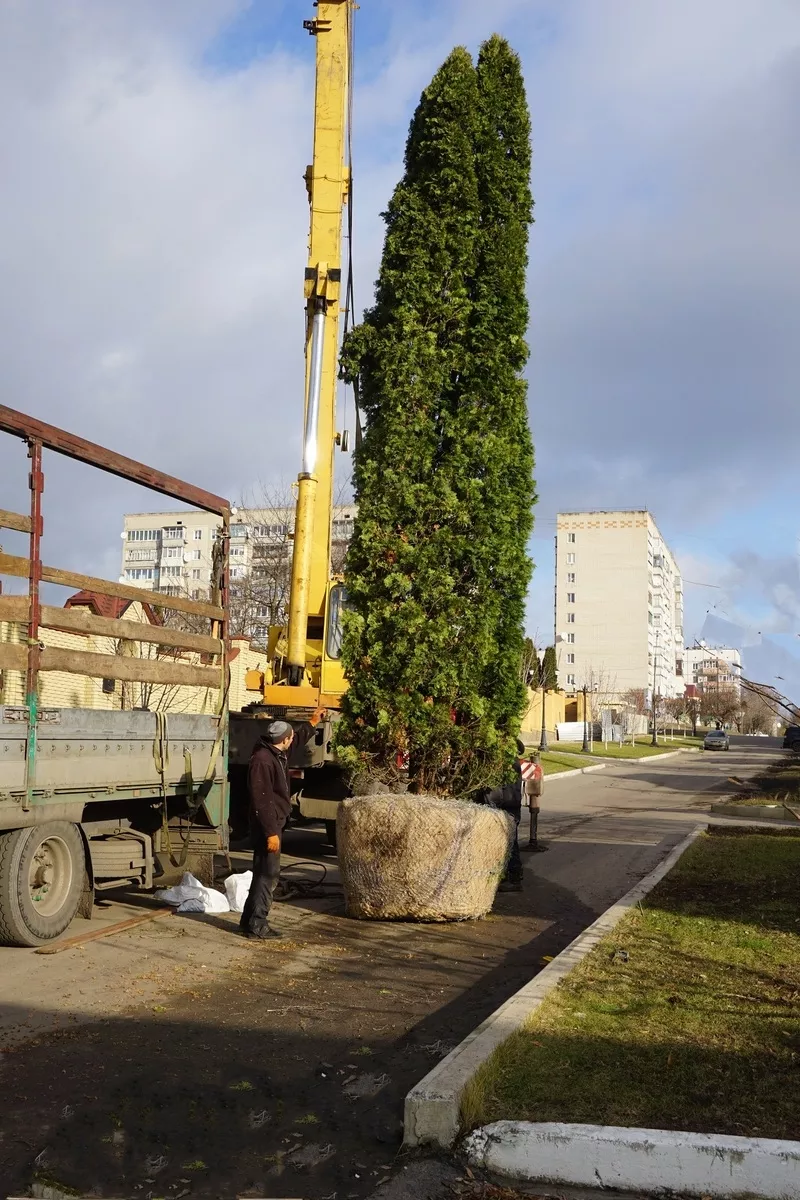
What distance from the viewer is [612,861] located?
13594mm

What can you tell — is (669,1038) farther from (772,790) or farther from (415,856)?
(772,790)

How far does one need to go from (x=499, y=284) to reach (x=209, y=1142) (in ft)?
26.4

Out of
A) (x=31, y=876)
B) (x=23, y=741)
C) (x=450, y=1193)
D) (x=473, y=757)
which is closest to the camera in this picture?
(x=450, y=1193)

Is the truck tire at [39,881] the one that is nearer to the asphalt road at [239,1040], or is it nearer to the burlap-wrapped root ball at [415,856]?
the asphalt road at [239,1040]

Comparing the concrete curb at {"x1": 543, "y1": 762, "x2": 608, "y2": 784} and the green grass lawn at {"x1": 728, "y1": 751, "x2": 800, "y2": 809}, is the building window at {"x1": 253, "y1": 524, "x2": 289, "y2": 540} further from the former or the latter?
the green grass lawn at {"x1": 728, "y1": 751, "x2": 800, "y2": 809}

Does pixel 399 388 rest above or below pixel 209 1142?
above

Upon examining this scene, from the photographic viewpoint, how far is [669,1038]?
203 inches

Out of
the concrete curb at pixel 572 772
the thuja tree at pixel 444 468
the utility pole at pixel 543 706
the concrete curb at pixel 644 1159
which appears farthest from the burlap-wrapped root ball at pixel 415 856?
the utility pole at pixel 543 706

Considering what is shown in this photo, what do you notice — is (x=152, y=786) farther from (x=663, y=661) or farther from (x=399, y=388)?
(x=663, y=661)

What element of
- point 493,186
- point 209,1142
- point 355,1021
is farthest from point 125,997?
point 493,186

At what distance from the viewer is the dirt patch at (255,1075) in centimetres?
397

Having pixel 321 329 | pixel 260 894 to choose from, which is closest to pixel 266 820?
pixel 260 894

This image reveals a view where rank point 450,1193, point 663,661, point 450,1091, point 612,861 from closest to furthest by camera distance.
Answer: point 450,1193 → point 450,1091 → point 612,861 → point 663,661

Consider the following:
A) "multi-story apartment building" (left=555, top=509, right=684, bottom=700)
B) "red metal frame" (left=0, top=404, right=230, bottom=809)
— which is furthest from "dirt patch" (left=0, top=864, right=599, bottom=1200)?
"multi-story apartment building" (left=555, top=509, right=684, bottom=700)
